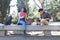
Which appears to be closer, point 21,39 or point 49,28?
point 21,39

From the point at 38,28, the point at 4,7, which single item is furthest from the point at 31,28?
the point at 4,7

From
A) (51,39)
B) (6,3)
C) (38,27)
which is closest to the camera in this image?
(51,39)

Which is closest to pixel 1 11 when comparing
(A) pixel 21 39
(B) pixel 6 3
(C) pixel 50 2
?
(B) pixel 6 3

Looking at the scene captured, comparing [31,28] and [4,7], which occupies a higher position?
[4,7]

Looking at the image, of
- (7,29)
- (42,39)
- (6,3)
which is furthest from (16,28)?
(6,3)

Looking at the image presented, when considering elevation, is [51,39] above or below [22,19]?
below

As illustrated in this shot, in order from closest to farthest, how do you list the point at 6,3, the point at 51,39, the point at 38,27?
the point at 51,39
the point at 38,27
the point at 6,3

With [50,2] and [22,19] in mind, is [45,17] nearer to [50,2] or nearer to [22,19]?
[22,19]

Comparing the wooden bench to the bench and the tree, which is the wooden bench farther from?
the tree

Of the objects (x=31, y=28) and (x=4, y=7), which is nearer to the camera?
(x=31, y=28)

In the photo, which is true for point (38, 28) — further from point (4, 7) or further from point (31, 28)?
point (4, 7)

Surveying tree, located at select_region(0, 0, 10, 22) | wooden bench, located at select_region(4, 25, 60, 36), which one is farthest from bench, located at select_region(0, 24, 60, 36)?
tree, located at select_region(0, 0, 10, 22)

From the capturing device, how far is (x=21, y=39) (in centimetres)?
953

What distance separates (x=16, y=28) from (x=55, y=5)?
17169mm
